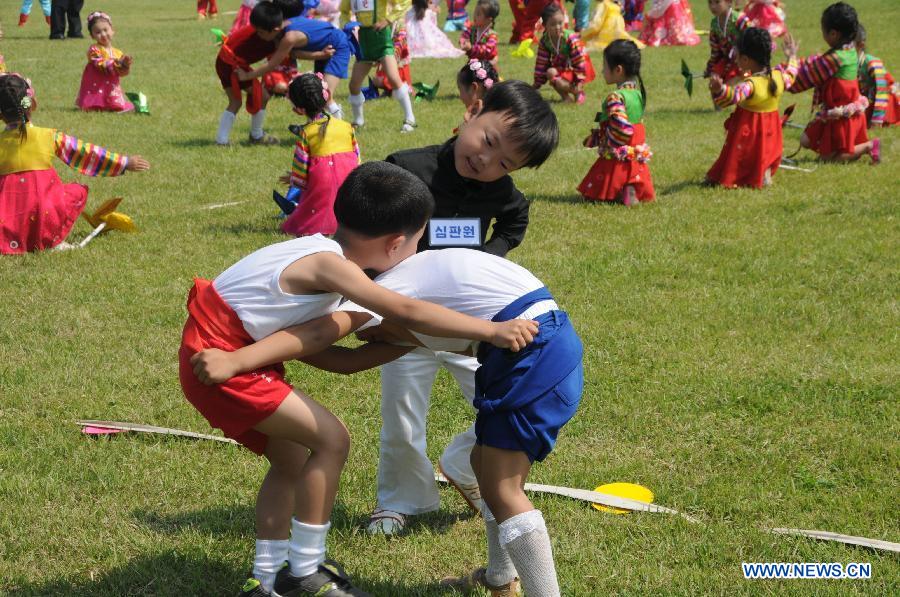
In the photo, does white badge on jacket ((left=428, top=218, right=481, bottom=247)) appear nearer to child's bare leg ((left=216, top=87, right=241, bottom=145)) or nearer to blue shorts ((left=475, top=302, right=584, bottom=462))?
blue shorts ((left=475, top=302, right=584, bottom=462))

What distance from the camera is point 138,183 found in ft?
30.7

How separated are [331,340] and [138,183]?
704cm

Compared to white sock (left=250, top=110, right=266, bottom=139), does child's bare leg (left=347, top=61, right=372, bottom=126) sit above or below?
above

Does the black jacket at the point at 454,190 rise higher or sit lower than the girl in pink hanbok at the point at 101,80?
higher

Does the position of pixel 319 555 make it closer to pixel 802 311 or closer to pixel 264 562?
pixel 264 562

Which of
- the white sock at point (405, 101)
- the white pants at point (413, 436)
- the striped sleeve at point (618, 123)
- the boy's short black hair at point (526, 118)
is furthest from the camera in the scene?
the white sock at point (405, 101)

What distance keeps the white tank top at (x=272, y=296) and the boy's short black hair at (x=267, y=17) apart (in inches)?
333

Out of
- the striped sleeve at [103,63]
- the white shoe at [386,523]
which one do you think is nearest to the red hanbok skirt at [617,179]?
the white shoe at [386,523]

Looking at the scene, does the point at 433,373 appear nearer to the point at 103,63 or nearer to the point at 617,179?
the point at 617,179

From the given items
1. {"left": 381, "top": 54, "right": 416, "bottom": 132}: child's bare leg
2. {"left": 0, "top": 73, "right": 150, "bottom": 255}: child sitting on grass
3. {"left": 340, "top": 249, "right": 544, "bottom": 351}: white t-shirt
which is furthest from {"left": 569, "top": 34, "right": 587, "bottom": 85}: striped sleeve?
{"left": 340, "top": 249, "right": 544, "bottom": 351}: white t-shirt

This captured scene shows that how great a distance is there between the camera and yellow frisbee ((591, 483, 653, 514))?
12.7ft

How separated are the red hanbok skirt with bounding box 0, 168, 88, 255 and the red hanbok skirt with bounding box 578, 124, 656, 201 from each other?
160 inches

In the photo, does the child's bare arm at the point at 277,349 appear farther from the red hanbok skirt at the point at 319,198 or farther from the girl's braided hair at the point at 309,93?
the girl's braided hair at the point at 309,93

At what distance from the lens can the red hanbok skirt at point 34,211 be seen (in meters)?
7.16
